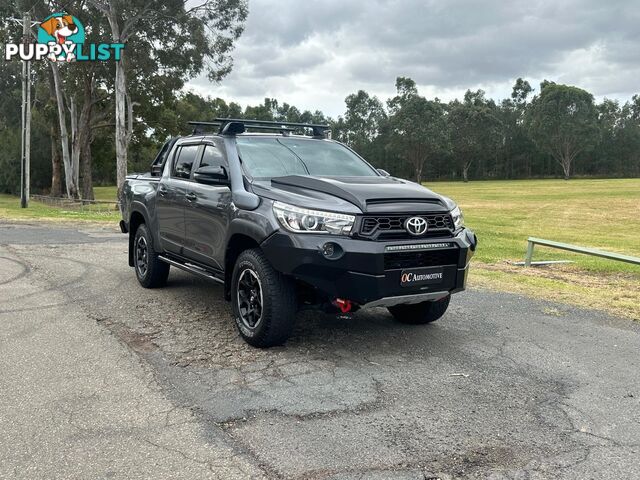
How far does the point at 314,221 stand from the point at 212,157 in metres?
2.02

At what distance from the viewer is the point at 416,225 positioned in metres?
4.71

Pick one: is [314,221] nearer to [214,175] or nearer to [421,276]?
[421,276]

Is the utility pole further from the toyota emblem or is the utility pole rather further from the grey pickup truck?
the toyota emblem

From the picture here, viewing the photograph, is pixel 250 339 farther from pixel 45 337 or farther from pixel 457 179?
pixel 457 179

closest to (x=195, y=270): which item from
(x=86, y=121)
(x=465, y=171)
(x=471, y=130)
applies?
(x=86, y=121)

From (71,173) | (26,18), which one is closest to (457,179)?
(71,173)

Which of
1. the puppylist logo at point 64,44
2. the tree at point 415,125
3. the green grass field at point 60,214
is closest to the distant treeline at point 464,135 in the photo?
the tree at point 415,125

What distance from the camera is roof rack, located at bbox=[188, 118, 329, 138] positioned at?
19.9ft

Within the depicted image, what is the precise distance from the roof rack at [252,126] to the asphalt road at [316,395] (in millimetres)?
2011

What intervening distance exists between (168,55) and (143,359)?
3017 centimetres

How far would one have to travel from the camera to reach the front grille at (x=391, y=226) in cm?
456

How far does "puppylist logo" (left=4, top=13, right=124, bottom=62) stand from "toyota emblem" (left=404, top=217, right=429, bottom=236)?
28096mm

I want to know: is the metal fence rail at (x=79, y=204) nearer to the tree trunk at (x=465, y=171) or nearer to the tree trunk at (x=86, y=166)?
the tree trunk at (x=86, y=166)

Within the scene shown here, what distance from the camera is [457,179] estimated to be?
9731cm
